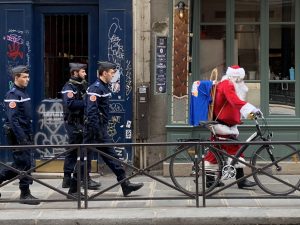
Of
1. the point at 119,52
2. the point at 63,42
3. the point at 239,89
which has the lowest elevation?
the point at 239,89

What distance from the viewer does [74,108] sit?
8.84m

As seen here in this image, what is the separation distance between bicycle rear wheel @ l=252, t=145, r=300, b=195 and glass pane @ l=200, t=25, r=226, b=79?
2.13 metres

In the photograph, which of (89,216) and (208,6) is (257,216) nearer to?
(89,216)

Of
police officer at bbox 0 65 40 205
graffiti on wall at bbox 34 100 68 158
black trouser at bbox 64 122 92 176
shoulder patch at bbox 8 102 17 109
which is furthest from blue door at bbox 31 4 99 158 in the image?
shoulder patch at bbox 8 102 17 109

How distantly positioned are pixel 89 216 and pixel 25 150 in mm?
1219

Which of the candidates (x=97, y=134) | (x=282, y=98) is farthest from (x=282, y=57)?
(x=97, y=134)

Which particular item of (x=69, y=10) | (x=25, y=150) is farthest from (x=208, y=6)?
(x=25, y=150)

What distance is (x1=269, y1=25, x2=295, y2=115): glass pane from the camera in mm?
10555

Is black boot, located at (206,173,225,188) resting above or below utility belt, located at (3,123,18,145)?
below

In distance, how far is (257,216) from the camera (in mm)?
7453

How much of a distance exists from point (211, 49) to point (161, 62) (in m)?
0.91

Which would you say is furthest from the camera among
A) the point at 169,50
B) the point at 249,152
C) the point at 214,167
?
the point at 169,50

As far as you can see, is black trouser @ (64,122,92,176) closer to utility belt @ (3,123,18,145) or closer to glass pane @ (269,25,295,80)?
utility belt @ (3,123,18,145)

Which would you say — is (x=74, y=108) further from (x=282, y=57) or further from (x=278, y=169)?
(x=282, y=57)
